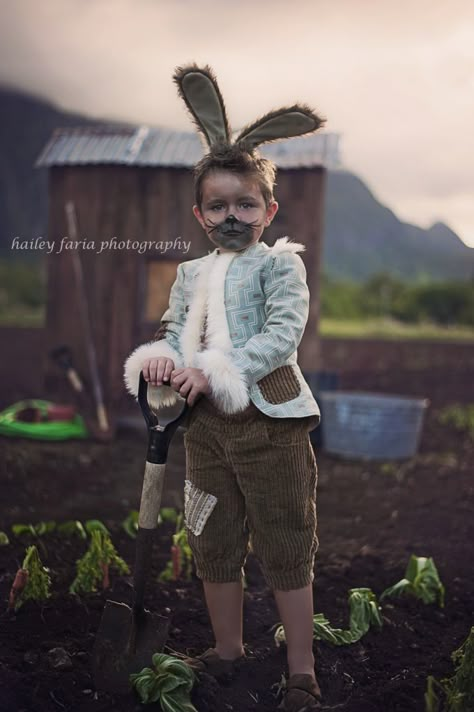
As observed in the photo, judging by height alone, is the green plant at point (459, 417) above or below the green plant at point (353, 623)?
above

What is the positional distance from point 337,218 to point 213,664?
33.1 ft

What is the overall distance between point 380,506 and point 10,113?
3798 millimetres

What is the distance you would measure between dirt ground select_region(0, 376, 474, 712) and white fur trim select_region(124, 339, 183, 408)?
718mm

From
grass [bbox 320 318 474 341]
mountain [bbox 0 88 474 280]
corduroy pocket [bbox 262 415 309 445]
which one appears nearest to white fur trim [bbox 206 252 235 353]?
corduroy pocket [bbox 262 415 309 445]

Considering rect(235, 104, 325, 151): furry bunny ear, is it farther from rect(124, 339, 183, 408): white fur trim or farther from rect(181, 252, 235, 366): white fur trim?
rect(124, 339, 183, 408): white fur trim

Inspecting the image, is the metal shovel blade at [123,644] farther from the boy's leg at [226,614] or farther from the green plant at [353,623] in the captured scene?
the green plant at [353,623]

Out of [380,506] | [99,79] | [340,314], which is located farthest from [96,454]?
[340,314]

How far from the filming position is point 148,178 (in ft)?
19.6

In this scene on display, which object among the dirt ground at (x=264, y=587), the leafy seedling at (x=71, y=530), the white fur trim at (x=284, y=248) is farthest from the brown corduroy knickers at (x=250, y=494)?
the leafy seedling at (x=71, y=530)

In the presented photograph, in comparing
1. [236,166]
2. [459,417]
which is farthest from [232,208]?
[459,417]

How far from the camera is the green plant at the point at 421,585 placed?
2.62 meters

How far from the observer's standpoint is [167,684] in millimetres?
1869

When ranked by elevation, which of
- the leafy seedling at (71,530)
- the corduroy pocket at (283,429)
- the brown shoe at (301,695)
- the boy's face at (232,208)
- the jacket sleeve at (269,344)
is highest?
the boy's face at (232,208)

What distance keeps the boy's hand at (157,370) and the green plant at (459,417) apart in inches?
184
